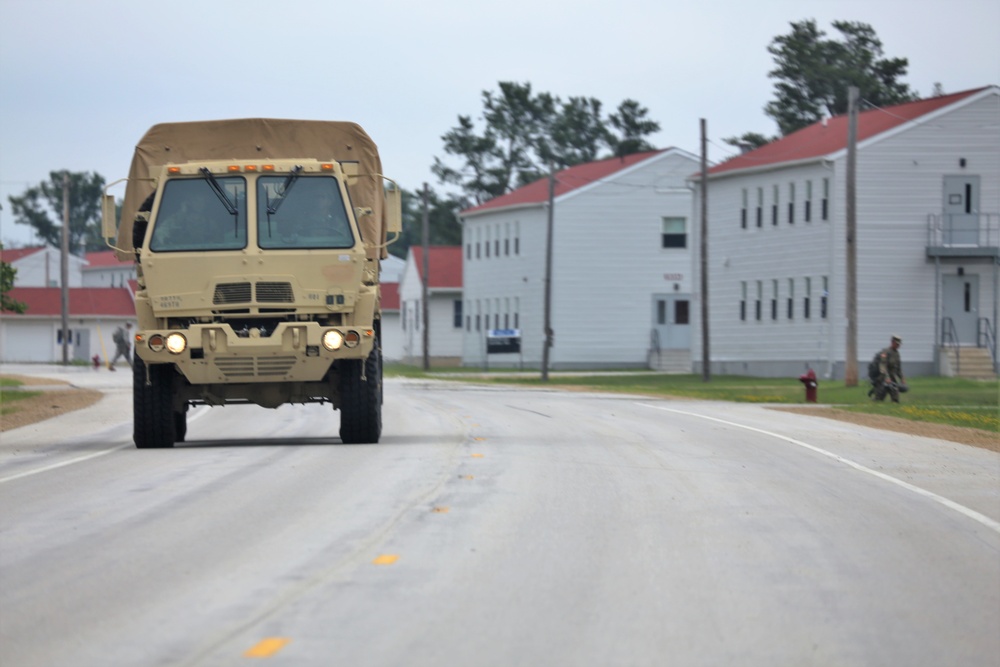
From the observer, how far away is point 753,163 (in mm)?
51938

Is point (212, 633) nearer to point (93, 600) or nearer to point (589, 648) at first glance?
point (93, 600)

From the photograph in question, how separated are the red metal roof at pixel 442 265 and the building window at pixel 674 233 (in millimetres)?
15242

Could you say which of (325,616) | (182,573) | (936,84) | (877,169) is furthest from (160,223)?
(936,84)

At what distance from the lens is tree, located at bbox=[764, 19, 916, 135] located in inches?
3248

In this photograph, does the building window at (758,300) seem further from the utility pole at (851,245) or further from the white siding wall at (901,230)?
the utility pole at (851,245)

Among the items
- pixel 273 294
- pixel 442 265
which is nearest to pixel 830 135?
pixel 442 265

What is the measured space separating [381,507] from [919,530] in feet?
13.3

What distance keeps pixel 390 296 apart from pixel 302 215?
71218 mm

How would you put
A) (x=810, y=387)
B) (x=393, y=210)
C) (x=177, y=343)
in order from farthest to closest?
(x=810, y=387), (x=393, y=210), (x=177, y=343)

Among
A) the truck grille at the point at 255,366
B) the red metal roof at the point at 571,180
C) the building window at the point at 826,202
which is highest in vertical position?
the red metal roof at the point at 571,180

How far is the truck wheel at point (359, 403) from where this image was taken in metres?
16.6

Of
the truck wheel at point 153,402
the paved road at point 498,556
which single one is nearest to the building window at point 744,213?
the paved road at point 498,556

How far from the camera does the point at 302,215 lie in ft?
53.5

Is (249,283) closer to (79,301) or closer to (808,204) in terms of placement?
(808,204)
